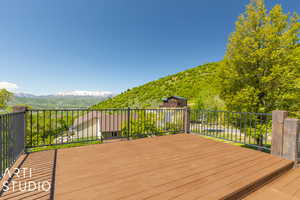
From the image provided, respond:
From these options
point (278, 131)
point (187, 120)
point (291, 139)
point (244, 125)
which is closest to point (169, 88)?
point (187, 120)

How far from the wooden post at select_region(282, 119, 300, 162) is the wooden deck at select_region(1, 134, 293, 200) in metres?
0.21

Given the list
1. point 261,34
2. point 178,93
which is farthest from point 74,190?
point 178,93

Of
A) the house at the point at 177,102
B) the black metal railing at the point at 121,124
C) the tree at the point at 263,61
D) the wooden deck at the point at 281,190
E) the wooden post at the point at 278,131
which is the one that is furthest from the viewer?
the house at the point at 177,102

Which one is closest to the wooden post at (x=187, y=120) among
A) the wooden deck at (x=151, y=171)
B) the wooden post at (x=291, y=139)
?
the wooden deck at (x=151, y=171)

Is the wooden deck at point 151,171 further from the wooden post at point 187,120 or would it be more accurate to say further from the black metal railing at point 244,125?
the wooden post at point 187,120

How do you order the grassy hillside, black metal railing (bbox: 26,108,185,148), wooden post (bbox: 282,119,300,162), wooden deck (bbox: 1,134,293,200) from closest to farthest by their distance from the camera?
wooden deck (bbox: 1,134,293,200), wooden post (bbox: 282,119,300,162), black metal railing (bbox: 26,108,185,148), the grassy hillside

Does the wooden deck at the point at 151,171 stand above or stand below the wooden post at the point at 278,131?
below

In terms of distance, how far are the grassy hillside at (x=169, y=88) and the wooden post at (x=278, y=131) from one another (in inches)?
806

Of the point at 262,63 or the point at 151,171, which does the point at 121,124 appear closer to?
the point at 151,171

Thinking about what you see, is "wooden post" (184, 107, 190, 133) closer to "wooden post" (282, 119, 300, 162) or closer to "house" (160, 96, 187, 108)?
"wooden post" (282, 119, 300, 162)

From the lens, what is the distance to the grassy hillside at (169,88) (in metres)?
25.4

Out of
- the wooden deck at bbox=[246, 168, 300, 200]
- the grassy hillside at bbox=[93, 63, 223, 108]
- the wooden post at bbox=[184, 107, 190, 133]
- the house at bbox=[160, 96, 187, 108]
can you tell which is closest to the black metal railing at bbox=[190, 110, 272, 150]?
the wooden post at bbox=[184, 107, 190, 133]

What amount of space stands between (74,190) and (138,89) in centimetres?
3126

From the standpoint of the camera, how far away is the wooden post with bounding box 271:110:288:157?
9.30 feet
